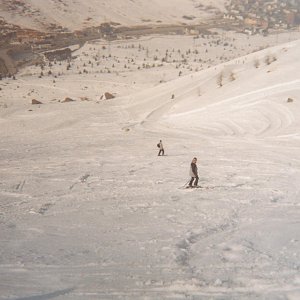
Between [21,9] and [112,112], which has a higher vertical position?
[21,9]

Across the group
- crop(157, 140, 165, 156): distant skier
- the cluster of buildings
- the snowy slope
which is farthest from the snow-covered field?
the cluster of buildings

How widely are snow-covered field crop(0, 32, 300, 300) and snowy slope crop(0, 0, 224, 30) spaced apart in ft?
78.7

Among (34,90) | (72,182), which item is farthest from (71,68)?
(72,182)

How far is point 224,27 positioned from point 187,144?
141 ft

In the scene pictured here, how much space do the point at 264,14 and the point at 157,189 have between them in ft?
205

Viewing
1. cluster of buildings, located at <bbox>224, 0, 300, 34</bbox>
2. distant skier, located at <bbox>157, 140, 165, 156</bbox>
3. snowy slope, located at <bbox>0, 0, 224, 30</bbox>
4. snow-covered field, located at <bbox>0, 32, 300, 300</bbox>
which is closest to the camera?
snow-covered field, located at <bbox>0, 32, 300, 300</bbox>

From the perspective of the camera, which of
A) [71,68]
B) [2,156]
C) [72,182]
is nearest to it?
[72,182]

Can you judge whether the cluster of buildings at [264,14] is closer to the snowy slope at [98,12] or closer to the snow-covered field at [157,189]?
the snowy slope at [98,12]

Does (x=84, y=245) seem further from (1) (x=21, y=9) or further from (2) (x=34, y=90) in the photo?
(1) (x=21, y=9)

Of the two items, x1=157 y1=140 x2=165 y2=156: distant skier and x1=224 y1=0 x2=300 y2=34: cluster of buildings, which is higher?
x1=224 y1=0 x2=300 y2=34: cluster of buildings

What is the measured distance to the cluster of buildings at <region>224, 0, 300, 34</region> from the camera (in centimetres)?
6497

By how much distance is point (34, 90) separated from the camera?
33188mm

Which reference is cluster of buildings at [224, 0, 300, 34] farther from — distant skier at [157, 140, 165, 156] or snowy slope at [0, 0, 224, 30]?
distant skier at [157, 140, 165, 156]

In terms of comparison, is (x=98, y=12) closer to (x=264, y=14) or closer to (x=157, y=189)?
(x=264, y=14)
